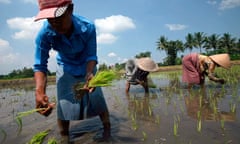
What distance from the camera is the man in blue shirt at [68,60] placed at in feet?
6.57

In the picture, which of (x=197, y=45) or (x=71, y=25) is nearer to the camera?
(x=71, y=25)

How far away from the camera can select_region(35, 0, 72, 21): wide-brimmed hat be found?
5.99 feet

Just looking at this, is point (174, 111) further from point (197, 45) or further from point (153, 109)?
point (197, 45)

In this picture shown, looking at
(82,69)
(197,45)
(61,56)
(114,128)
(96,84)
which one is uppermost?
(197,45)

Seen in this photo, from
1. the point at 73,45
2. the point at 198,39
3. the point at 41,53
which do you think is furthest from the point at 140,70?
the point at 198,39

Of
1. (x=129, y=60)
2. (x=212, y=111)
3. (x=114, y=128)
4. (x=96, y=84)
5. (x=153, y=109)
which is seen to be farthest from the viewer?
(x=129, y=60)

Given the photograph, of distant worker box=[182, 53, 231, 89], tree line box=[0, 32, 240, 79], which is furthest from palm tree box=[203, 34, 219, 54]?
distant worker box=[182, 53, 231, 89]

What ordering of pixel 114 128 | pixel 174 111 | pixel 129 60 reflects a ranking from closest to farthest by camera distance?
pixel 114 128
pixel 174 111
pixel 129 60

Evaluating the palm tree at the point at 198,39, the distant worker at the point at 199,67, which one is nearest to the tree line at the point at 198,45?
the palm tree at the point at 198,39

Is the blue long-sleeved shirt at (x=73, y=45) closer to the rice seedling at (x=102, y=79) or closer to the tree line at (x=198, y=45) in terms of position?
the rice seedling at (x=102, y=79)

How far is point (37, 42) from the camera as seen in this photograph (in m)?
2.30

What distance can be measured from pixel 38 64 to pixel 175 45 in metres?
43.1

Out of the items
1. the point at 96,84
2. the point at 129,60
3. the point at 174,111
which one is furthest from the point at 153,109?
the point at 129,60

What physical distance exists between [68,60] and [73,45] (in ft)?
0.86
